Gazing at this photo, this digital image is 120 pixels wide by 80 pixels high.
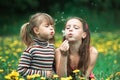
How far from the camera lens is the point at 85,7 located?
73.0 ft

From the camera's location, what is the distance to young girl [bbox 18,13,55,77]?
5.56 meters

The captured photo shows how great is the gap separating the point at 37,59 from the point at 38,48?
13 cm

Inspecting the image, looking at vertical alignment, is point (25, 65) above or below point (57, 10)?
below

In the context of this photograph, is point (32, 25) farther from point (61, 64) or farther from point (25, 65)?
point (61, 64)

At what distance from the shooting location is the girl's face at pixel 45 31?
5672 millimetres

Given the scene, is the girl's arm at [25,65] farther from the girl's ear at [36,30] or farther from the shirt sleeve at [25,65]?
the girl's ear at [36,30]

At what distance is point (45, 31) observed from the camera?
568 centimetres

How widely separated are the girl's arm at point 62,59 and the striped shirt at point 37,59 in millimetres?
70

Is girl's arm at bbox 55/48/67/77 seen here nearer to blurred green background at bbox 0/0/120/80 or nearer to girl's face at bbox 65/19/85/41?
girl's face at bbox 65/19/85/41

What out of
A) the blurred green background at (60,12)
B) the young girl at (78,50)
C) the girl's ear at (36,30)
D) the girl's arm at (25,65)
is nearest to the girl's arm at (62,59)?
the young girl at (78,50)

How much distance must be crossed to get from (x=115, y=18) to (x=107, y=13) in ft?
6.61

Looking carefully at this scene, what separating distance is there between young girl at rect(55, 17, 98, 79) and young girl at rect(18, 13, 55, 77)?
0.41 feet

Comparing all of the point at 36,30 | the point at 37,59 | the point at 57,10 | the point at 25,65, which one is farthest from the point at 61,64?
the point at 57,10

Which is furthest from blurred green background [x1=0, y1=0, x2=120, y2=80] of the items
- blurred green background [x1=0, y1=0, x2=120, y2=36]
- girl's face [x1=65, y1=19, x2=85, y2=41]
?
girl's face [x1=65, y1=19, x2=85, y2=41]
